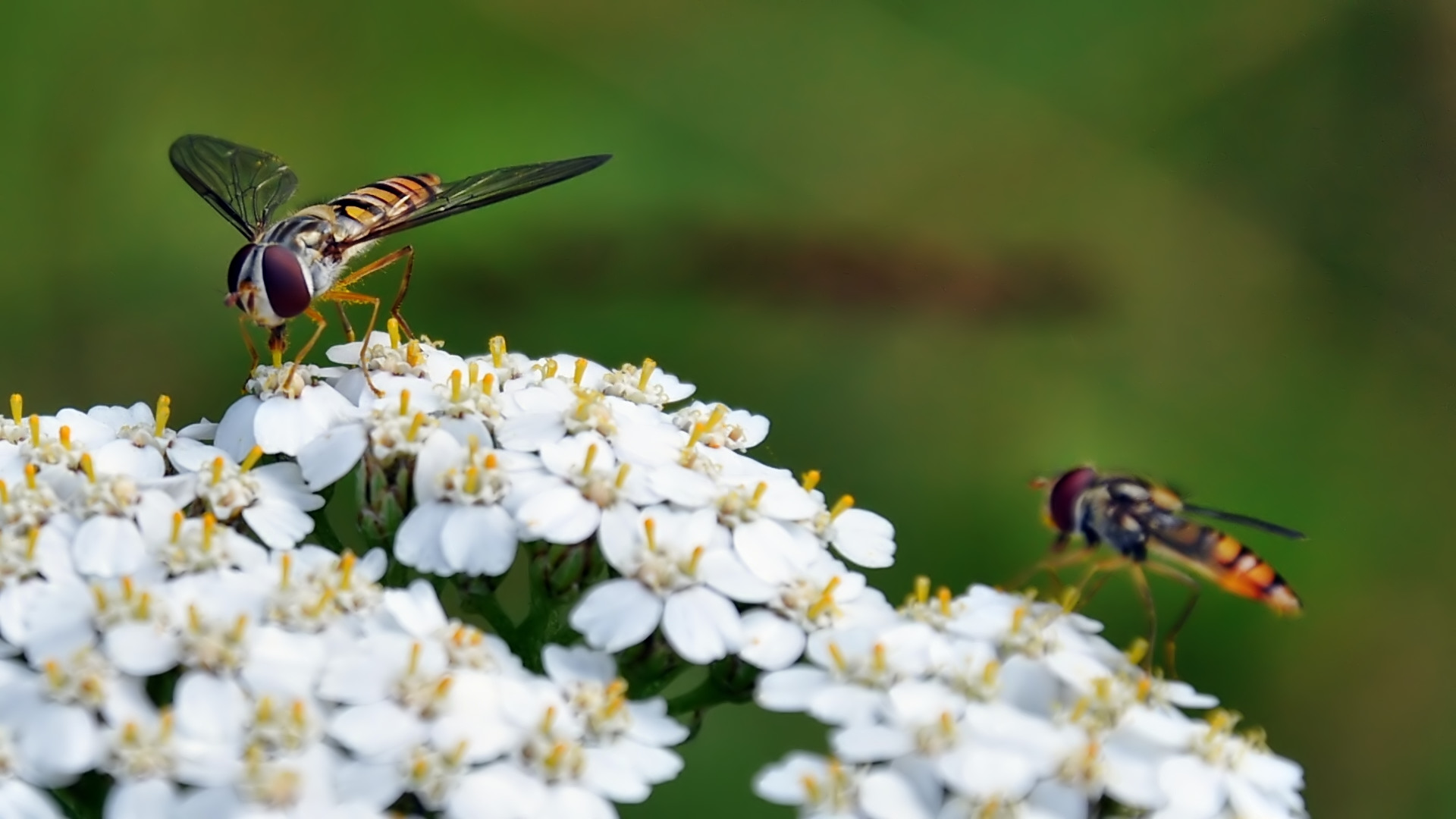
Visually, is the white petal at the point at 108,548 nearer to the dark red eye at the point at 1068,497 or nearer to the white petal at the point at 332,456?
the white petal at the point at 332,456

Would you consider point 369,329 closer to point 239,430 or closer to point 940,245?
point 239,430

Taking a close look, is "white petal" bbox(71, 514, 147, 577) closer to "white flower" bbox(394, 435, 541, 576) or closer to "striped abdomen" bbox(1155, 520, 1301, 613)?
"white flower" bbox(394, 435, 541, 576)

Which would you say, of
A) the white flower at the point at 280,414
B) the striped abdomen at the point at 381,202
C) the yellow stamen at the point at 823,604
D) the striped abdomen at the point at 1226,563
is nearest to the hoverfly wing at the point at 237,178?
the striped abdomen at the point at 381,202

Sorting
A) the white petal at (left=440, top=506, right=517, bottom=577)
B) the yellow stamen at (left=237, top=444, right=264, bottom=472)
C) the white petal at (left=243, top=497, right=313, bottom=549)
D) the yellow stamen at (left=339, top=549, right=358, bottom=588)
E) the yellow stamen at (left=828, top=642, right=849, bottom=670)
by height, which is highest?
the yellow stamen at (left=828, top=642, right=849, bottom=670)

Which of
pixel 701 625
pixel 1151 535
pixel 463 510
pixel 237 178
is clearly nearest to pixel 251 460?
pixel 463 510

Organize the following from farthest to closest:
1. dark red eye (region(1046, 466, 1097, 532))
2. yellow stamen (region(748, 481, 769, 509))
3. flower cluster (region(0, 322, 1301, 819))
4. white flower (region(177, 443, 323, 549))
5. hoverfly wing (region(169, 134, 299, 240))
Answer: hoverfly wing (region(169, 134, 299, 240)) < dark red eye (region(1046, 466, 1097, 532)) < yellow stamen (region(748, 481, 769, 509)) < white flower (region(177, 443, 323, 549)) < flower cluster (region(0, 322, 1301, 819))

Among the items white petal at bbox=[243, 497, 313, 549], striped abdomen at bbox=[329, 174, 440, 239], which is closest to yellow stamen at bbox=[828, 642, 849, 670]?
white petal at bbox=[243, 497, 313, 549]

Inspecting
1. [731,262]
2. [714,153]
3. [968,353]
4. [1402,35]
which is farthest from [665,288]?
[1402,35]
